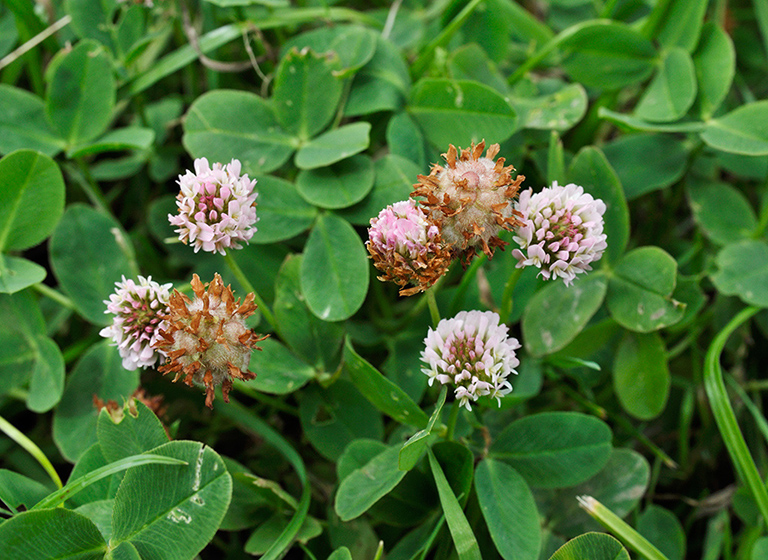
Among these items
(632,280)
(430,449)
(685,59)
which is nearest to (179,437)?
(430,449)

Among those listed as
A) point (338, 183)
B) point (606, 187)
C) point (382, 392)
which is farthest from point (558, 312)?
point (338, 183)

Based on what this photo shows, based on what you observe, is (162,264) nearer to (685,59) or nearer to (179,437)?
(179,437)

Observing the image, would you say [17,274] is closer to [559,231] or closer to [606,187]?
[559,231]

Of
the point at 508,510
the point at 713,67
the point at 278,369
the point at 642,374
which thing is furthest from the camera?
the point at 713,67

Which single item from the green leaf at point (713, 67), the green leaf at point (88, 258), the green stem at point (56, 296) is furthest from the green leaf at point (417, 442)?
the green leaf at point (713, 67)

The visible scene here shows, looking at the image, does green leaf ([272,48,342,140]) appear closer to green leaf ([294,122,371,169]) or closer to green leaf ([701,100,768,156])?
green leaf ([294,122,371,169])
